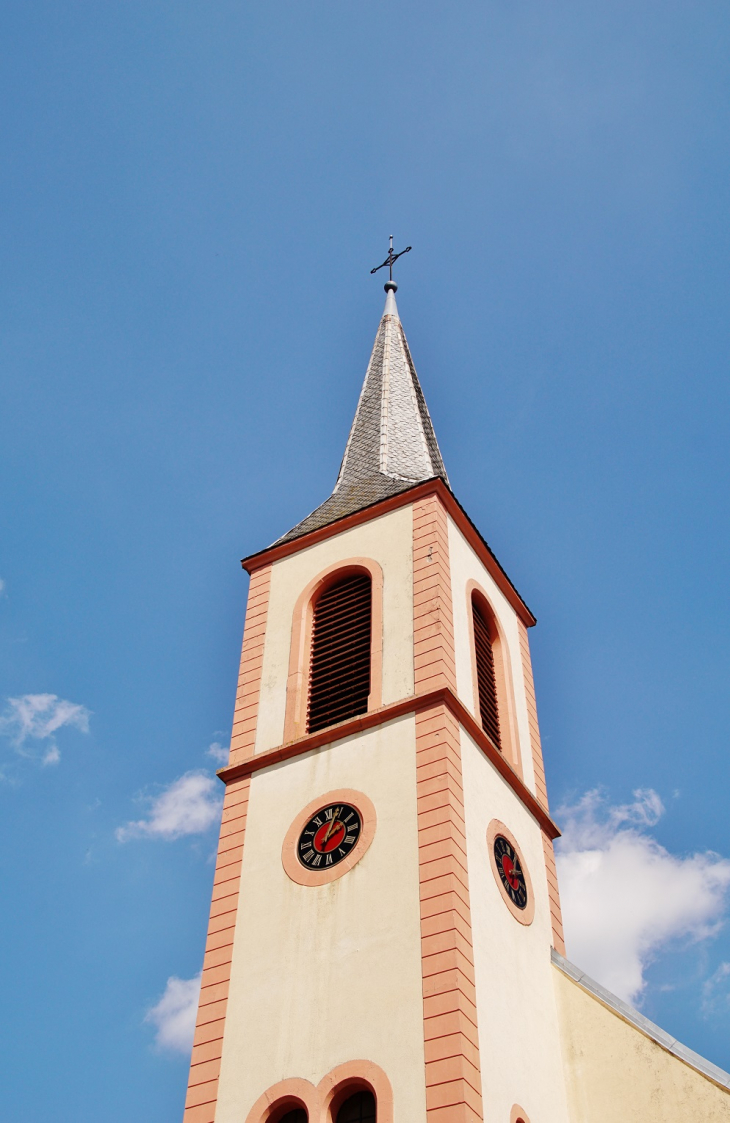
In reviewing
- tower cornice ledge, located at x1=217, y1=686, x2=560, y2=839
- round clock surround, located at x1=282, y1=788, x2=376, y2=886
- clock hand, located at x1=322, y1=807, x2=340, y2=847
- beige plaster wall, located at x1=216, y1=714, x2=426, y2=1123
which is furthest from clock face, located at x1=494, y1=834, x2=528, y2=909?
clock hand, located at x1=322, y1=807, x2=340, y2=847

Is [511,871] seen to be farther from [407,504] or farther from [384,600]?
[407,504]

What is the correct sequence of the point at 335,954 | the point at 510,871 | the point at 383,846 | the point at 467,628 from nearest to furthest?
1. the point at 335,954
2. the point at 383,846
3. the point at 510,871
4. the point at 467,628

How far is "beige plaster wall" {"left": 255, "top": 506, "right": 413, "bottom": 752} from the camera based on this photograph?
18.8 m

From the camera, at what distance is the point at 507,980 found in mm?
15750

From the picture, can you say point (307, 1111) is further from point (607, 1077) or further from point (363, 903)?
point (607, 1077)

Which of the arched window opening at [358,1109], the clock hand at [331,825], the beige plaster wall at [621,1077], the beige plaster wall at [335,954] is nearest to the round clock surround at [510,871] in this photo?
the beige plaster wall at [621,1077]

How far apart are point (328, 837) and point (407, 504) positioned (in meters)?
6.62

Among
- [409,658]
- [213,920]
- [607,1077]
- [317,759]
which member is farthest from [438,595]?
[607,1077]

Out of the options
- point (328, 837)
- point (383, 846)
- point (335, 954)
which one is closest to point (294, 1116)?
point (335, 954)

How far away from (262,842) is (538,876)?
417cm

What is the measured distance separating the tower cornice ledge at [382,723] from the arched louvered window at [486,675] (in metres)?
0.75

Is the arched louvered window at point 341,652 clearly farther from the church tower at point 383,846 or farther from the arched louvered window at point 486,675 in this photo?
the arched louvered window at point 486,675

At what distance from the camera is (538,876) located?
1856 cm

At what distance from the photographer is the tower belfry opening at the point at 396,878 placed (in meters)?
Answer: 14.4
